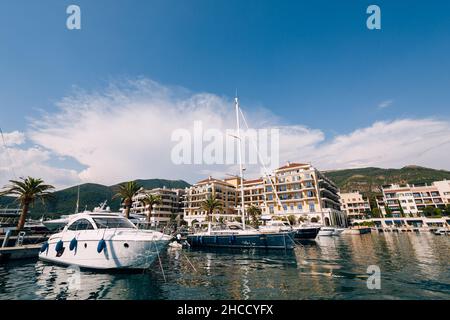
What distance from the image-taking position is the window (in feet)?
46.4

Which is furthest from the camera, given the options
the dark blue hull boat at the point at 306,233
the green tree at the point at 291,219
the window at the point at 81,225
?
the green tree at the point at 291,219

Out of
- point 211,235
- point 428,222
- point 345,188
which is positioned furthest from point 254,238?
point 345,188

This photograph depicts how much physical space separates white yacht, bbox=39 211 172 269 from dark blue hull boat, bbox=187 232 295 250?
45.3 feet

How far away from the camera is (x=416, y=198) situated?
8756 centimetres

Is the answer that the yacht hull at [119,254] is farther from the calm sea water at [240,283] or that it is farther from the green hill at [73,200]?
the green hill at [73,200]

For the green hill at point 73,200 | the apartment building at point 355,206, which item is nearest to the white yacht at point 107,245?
the apartment building at point 355,206

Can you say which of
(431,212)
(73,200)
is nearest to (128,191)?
(431,212)

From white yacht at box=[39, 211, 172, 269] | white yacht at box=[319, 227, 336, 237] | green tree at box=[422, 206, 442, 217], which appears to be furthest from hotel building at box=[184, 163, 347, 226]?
white yacht at box=[39, 211, 172, 269]

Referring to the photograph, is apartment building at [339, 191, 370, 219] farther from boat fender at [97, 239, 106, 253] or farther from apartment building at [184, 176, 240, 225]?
boat fender at [97, 239, 106, 253]

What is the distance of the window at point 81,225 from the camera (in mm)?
14136

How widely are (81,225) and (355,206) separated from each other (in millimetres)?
112529

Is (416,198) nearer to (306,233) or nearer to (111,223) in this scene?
(306,233)

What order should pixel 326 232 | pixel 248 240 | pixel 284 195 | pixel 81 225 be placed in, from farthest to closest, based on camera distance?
pixel 284 195 → pixel 326 232 → pixel 248 240 → pixel 81 225
